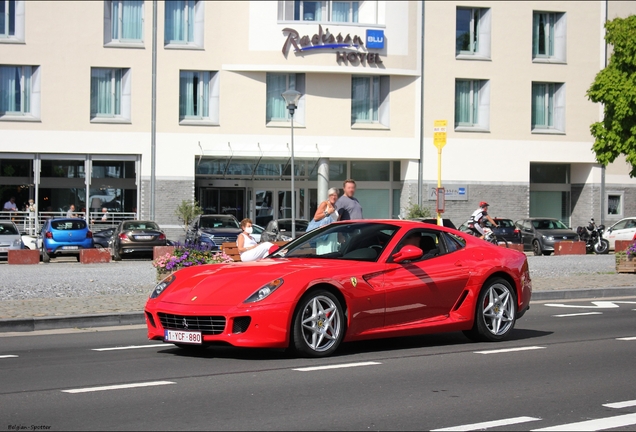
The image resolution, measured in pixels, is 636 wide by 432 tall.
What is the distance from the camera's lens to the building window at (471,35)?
44844 mm

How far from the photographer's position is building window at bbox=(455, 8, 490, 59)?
44.8m

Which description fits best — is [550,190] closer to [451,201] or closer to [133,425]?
[451,201]

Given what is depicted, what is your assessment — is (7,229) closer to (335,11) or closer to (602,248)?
(335,11)

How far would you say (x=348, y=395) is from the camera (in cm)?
786

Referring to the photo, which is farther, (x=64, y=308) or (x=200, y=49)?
(x=200, y=49)

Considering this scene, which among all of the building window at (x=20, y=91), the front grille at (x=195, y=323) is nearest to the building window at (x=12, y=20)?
the building window at (x=20, y=91)

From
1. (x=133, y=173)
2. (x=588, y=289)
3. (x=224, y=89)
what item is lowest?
(x=588, y=289)

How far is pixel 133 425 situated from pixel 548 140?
41.2 m

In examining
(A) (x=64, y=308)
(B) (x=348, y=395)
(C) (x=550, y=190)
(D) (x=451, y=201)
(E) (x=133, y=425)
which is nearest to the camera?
(E) (x=133, y=425)

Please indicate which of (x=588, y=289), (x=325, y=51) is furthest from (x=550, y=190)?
(x=588, y=289)

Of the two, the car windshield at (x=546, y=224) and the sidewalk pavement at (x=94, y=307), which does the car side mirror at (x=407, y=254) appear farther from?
the car windshield at (x=546, y=224)

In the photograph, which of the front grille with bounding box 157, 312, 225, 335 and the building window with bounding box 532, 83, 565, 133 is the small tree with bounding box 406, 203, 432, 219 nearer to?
the building window with bounding box 532, 83, 565, 133

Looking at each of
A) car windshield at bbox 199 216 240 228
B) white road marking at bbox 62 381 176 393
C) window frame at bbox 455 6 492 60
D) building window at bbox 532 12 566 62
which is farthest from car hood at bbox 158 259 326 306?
building window at bbox 532 12 566 62

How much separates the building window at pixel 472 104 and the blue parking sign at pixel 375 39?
4.56 m
